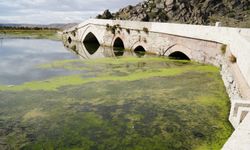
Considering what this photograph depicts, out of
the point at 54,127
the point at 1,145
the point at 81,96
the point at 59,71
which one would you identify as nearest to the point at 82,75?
the point at 59,71

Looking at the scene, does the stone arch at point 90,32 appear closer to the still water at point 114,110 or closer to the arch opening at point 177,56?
the arch opening at point 177,56

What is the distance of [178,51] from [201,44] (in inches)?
102

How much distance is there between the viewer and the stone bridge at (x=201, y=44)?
6.22 meters

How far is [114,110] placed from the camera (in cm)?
721

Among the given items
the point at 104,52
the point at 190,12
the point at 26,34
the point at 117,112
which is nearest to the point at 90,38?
the point at 104,52

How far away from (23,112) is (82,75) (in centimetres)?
452

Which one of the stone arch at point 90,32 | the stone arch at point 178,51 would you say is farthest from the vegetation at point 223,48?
the stone arch at point 90,32

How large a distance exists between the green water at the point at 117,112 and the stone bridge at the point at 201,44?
689mm

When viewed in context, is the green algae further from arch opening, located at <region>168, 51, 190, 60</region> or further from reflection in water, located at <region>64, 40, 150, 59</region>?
reflection in water, located at <region>64, 40, 150, 59</region>

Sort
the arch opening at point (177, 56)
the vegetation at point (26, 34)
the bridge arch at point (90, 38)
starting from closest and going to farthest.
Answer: the arch opening at point (177, 56), the bridge arch at point (90, 38), the vegetation at point (26, 34)

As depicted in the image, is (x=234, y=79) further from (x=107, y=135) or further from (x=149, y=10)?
(x=149, y=10)

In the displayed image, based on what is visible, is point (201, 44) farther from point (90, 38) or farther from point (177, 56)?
point (90, 38)

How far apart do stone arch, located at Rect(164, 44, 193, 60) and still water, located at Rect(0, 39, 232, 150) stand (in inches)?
119

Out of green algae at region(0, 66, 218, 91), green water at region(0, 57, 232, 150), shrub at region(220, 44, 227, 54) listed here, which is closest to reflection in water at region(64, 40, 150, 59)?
green algae at region(0, 66, 218, 91)
